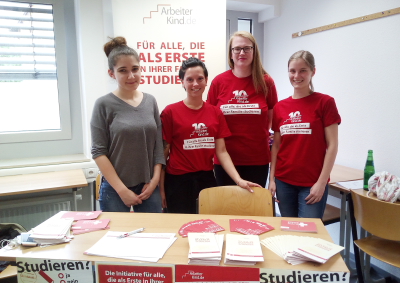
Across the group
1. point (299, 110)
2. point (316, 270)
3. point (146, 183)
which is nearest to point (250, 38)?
point (299, 110)

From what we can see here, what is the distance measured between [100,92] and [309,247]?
2.23m

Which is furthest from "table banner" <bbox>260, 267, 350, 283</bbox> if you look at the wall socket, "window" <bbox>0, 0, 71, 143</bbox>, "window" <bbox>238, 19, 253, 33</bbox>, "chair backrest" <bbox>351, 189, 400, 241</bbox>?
"window" <bbox>238, 19, 253, 33</bbox>

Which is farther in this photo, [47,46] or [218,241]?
[47,46]

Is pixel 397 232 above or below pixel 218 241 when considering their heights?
below

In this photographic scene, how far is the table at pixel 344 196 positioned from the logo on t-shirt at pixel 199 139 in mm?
1116

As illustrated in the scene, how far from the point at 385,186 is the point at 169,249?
155 cm

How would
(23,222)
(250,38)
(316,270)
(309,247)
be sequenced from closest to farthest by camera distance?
(316,270), (309,247), (250,38), (23,222)

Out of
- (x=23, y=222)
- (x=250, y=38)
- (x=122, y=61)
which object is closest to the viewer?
(x=122, y=61)

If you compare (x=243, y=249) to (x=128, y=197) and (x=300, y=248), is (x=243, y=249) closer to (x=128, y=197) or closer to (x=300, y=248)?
(x=300, y=248)

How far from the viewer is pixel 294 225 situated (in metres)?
1.37

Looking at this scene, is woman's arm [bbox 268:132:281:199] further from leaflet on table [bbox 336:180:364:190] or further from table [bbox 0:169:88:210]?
table [bbox 0:169:88:210]

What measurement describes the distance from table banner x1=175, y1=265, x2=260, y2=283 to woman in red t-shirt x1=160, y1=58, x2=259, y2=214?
2.38 feet

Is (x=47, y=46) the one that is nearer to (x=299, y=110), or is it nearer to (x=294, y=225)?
(x=299, y=110)

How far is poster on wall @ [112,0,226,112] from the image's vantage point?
2.50 metres
